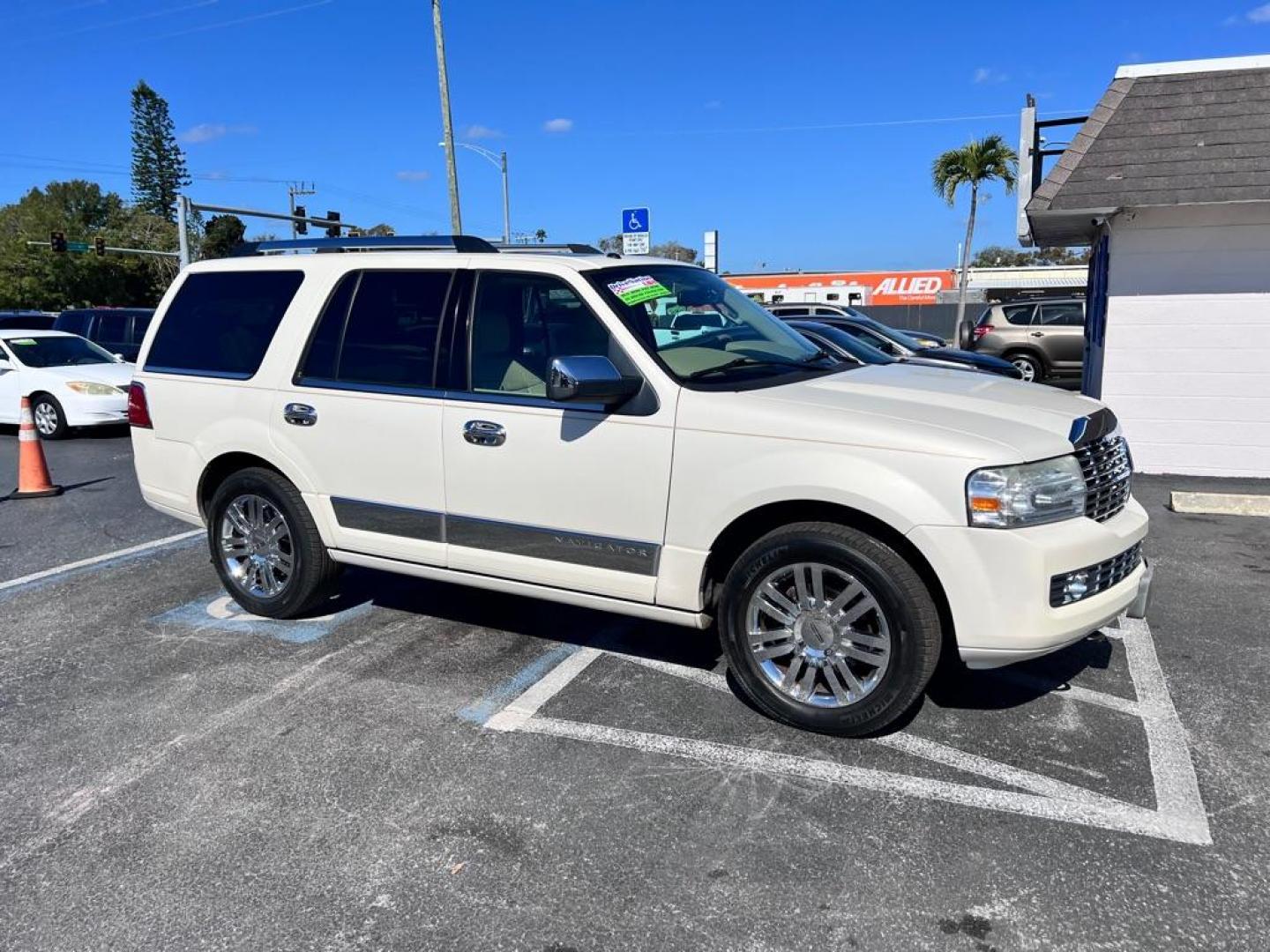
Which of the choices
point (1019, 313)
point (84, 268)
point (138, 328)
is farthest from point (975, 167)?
point (84, 268)

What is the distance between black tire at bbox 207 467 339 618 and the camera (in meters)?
5.01

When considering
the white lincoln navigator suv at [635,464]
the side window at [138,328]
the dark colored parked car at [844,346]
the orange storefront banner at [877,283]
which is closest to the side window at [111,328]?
the side window at [138,328]

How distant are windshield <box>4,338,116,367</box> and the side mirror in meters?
12.3

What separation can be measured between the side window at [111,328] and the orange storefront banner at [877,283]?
4161cm

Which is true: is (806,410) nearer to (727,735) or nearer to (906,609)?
Result: (906,609)

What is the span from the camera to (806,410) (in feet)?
12.2

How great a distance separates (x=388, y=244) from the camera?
5004 mm

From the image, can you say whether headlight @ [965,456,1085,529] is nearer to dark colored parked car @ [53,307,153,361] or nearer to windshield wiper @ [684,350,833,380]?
windshield wiper @ [684,350,833,380]

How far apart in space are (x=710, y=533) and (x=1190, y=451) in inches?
309

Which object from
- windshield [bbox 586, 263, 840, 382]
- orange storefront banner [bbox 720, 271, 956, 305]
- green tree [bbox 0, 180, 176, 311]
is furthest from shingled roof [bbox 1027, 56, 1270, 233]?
green tree [bbox 0, 180, 176, 311]

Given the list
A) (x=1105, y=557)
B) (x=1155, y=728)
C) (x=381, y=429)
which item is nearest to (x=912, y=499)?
(x=1105, y=557)

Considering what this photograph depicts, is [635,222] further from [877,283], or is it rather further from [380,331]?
[877,283]

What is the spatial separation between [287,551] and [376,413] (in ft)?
3.62

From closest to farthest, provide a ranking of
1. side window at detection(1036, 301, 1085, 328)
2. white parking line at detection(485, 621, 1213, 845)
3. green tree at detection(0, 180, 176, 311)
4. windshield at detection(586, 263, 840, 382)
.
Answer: white parking line at detection(485, 621, 1213, 845)
windshield at detection(586, 263, 840, 382)
side window at detection(1036, 301, 1085, 328)
green tree at detection(0, 180, 176, 311)
